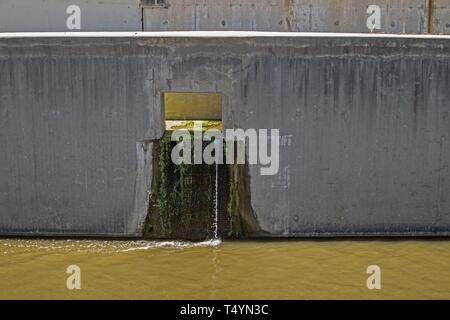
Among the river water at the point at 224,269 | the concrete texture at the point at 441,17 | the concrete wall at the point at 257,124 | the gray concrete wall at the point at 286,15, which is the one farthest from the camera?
the concrete texture at the point at 441,17

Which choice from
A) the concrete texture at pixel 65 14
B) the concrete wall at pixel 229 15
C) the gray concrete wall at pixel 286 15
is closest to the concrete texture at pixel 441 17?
the concrete wall at pixel 229 15

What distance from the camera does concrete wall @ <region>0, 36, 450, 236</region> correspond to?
7.03 m

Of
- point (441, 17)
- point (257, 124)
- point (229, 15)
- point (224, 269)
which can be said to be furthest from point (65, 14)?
point (441, 17)

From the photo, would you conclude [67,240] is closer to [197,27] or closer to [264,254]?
[264,254]

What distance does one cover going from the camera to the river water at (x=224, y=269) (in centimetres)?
619

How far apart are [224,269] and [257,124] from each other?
1.75 metres

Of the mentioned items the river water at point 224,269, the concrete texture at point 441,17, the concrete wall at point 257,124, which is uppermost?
the concrete texture at point 441,17

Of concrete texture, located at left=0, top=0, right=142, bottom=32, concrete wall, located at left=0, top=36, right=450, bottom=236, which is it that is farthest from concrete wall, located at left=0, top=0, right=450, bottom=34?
concrete wall, located at left=0, top=36, right=450, bottom=236

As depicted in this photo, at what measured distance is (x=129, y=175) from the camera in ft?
23.7

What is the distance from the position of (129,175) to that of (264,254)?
187 centimetres

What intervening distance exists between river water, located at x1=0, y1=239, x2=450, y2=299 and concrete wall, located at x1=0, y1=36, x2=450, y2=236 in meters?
0.31

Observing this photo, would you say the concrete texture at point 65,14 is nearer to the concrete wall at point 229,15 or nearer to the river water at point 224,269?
the concrete wall at point 229,15

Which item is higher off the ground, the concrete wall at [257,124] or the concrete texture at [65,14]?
the concrete texture at [65,14]

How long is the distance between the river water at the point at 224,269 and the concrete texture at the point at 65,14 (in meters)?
3.88
